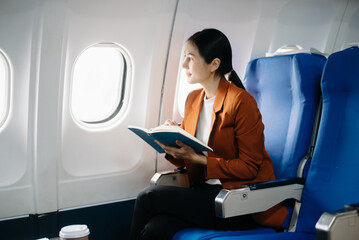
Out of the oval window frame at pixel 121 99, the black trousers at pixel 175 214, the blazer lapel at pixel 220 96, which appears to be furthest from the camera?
the oval window frame at pixel 121 99

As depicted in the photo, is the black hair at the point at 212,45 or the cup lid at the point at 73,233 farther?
the black hair at the point at 212,45

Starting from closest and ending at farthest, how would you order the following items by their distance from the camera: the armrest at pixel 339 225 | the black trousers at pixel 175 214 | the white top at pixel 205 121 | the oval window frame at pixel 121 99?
the armrest at pixel 339 225 < the black trousers at pixel 175 214 < the white top at pixel 205 121 < the oval window frame at pixel 121 99

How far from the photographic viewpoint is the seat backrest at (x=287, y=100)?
8.18ft

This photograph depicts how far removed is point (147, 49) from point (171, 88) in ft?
1.17

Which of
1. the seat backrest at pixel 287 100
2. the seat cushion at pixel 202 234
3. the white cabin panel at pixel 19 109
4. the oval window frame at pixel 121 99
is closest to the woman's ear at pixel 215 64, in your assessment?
the seat backrest at pixel 287 100

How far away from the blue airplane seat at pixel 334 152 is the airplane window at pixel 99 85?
1.43 meters

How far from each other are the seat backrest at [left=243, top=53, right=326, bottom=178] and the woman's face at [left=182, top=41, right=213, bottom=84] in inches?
17.3

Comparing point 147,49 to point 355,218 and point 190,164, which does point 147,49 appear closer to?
point 190,164

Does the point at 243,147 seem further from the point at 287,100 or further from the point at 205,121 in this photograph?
the point at 287,100

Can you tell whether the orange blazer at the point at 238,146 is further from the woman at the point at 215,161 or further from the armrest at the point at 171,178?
the armrest at the point at 171,178

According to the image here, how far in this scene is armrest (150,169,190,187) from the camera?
2764 mm

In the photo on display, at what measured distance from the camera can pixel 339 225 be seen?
69.5 inches

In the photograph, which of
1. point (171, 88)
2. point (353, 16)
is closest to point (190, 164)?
point (171, 88)

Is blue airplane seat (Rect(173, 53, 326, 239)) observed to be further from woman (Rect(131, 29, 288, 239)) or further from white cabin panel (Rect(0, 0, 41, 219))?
white cabin panel (Rect(0, 0, 41, 219))
